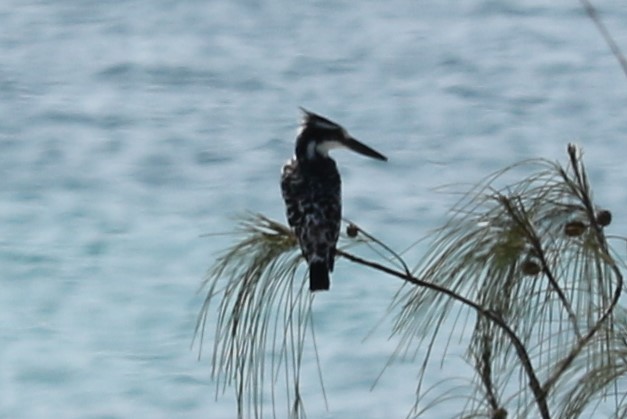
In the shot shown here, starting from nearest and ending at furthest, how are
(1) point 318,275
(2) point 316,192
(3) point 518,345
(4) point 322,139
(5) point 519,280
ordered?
(3) point 518,345, (5) point 519,280, (1) point 318,275, (2) point 316,192, (4) point 322,139

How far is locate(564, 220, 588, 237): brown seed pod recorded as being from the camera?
1.41 m

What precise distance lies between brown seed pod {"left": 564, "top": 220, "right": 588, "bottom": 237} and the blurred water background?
8.73 feet

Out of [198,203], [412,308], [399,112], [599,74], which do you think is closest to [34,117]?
[198,203]

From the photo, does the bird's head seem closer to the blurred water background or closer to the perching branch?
the perching branch

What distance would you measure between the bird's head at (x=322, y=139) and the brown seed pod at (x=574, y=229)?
1.03 meters

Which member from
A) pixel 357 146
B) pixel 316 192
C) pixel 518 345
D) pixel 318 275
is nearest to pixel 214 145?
pixel 357 146

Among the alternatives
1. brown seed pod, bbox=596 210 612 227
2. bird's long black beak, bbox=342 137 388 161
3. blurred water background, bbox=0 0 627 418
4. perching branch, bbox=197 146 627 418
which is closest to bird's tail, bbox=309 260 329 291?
perching branch, bbox=197 146 627 418

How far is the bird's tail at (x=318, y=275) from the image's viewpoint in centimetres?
193

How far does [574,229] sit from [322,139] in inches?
43.5

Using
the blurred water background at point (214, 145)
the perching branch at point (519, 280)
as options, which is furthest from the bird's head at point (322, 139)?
the blurred water background at point (214, 145)

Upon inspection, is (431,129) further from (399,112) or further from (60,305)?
(60,305)

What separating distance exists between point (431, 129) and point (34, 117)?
1.36 m

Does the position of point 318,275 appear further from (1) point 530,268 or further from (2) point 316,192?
(1) point 530,268

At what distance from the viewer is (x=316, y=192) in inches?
90.2
